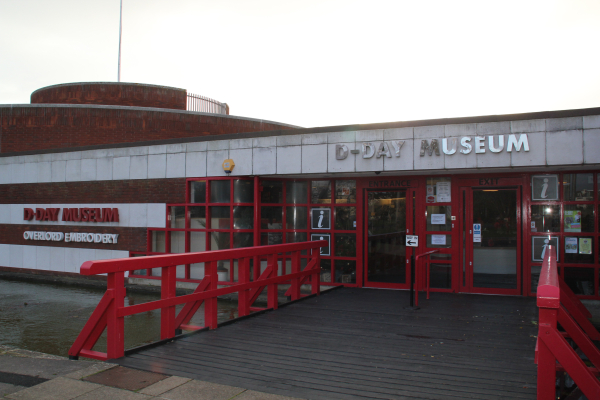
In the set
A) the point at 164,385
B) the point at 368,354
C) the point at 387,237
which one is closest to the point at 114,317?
the point at 164,385

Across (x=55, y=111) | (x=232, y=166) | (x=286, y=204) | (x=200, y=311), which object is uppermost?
(x=55, y=111)

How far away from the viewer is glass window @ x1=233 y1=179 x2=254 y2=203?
38.3 feet

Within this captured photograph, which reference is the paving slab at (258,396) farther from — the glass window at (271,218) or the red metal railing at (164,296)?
the glass window at (271,218)

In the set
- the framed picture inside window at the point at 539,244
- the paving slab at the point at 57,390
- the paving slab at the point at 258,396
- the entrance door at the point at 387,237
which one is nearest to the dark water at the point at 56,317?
the paving slab at the point at 57,390

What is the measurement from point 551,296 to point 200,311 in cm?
836

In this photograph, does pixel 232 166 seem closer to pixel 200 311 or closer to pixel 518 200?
pixel 200 311

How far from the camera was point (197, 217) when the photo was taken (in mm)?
12367

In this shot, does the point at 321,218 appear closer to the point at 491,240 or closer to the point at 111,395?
the point at 491,240

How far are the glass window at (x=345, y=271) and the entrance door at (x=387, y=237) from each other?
0.37m

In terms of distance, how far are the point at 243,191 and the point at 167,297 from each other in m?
5.70

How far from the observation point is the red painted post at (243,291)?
7.70 meters

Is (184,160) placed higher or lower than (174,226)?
higher

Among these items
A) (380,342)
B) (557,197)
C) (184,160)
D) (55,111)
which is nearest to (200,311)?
(184,160)

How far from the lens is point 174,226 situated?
41.9 feet
